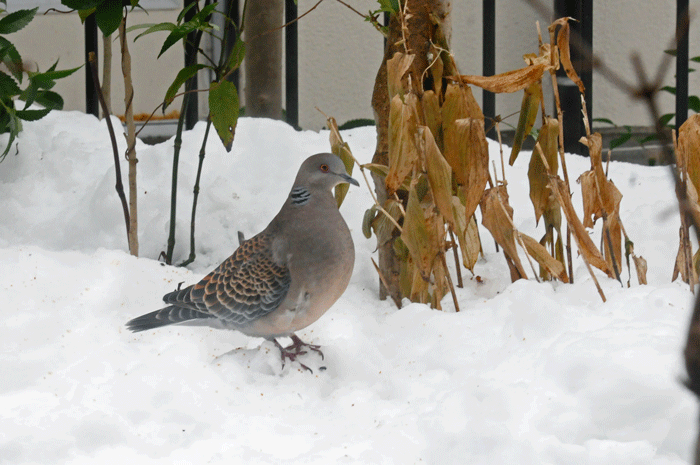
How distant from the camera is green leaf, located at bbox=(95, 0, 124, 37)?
4.66 ft

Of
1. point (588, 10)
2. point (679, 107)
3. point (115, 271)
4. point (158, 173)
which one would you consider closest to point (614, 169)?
point (679, 107)

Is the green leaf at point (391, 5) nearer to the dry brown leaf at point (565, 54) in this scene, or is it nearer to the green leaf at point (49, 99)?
the dry brown leaf at point (565, 54)

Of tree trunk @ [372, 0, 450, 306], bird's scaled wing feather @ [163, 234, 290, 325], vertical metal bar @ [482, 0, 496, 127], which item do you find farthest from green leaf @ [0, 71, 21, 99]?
vertical metal bar @ [482, 0, 496, 127]

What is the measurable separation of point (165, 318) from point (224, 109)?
497 millimetres

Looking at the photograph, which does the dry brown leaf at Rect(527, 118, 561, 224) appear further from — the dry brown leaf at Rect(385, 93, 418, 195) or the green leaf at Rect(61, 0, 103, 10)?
the green leaf at Rect(61, 0, 103, 10)

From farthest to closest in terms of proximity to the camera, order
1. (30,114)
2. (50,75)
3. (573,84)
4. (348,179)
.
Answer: (573,84) < (30,114) < (50,75) < (348,179)

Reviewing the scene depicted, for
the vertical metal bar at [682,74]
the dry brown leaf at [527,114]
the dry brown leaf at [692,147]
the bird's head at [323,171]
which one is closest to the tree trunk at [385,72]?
the dry brown leaf at [527,114]

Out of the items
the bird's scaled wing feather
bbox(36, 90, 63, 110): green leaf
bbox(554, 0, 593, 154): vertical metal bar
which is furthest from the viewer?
bbox(554, 0, 593, 154): vertical metal bar

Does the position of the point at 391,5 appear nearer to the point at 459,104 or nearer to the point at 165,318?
the point at 459,104

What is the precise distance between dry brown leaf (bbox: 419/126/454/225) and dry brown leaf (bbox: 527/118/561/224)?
0.82 feet

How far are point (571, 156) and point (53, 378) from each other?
1969 millimetres

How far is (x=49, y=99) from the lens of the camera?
1998mm

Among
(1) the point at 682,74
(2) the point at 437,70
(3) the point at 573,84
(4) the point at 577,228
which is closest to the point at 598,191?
(4) the point at 577,228

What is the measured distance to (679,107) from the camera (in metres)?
2.67
